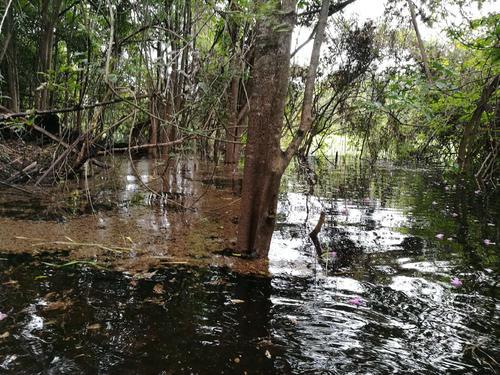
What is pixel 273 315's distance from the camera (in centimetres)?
244

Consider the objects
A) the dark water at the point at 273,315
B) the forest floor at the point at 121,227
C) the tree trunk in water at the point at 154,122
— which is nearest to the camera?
the dark water at the point at 273,315

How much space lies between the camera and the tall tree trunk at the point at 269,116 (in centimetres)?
306

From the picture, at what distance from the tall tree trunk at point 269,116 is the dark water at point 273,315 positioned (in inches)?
24.3

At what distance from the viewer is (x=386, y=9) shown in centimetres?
568

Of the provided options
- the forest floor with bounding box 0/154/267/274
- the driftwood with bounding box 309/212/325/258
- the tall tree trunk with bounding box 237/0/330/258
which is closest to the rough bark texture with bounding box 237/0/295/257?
the tall tree trunk with bounding box 237/0/330/258

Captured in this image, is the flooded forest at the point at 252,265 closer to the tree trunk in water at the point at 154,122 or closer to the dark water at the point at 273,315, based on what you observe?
the dark water at the point at 273,315

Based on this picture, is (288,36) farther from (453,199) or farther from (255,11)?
(453,199)

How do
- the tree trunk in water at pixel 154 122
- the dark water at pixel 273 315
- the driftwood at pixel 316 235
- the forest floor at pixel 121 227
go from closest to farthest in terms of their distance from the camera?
1. the dark water at pixel 273 315
2. the forest floor at pixel 121 227
3. the driftwood at pixel 316 235
4. the tree trunk in water at pixel 154 122

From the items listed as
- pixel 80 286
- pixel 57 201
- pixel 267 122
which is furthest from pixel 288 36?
pixel 57 201

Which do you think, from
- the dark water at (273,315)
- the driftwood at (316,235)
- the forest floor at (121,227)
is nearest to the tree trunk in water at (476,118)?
the dark water at (273,315)

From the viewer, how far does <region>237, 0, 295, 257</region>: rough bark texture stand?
305cm

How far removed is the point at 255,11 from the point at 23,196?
4.31m

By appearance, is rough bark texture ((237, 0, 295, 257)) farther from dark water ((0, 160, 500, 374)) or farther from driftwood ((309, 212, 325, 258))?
driftwood ((309, 212, 325, 258))

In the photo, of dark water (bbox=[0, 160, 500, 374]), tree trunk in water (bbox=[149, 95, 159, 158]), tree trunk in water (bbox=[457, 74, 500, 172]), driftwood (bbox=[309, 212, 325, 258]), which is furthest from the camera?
tree trunk in water (bbox=[457, 74, 500, 172])
